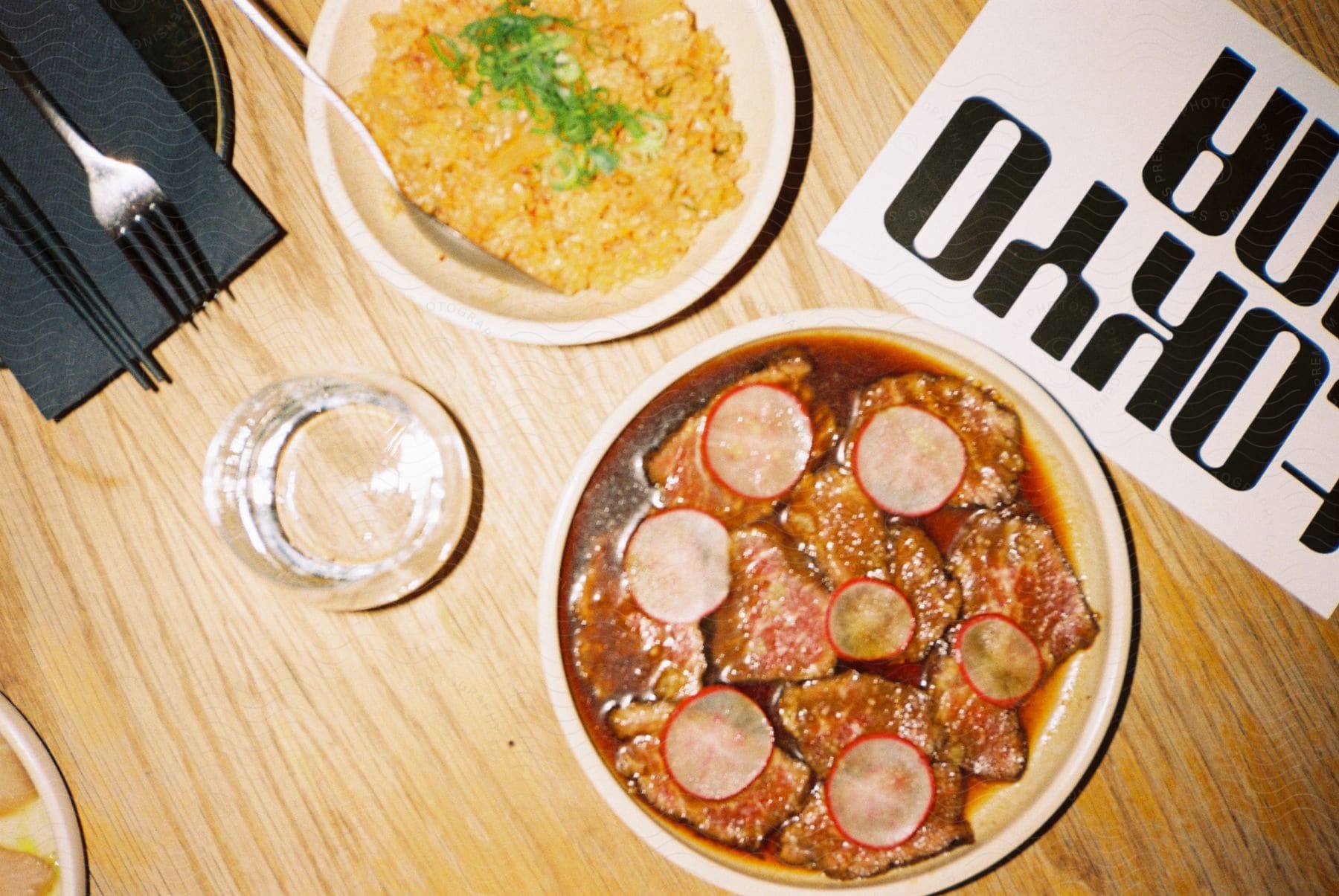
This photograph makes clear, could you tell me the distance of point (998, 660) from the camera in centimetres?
136

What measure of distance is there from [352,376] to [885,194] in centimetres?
114

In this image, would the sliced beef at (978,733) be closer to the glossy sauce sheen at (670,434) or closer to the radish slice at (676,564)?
the glossy sauce sheen at (670,434)

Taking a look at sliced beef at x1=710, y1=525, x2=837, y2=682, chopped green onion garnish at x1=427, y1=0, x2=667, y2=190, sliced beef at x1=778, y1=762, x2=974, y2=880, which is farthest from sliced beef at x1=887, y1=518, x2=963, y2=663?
chopped green onion garnish at x1=427, y1=0, x2=667, y2=190

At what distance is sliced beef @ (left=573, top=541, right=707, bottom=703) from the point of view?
134 centimetres

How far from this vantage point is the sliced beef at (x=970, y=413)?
1.32 metres

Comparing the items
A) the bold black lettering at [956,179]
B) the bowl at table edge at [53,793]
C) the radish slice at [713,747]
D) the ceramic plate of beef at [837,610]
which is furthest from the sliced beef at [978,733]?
the bowl at table edge at [53,793]

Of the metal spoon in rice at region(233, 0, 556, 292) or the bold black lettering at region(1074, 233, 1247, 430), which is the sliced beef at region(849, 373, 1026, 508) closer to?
the bold black lettering at region(1074, 233, 1247, 430)

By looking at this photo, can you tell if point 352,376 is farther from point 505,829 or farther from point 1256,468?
point 1256,468

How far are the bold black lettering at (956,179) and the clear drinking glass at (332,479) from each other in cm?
102

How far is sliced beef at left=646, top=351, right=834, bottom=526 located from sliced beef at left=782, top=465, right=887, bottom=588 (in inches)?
3.0

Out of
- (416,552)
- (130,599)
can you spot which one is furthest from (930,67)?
(130,599)

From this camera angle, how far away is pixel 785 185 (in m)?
1.40

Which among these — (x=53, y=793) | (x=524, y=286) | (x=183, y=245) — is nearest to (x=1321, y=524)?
(x=524, y=286)

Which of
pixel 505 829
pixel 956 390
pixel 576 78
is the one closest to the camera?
pixel 576 78
